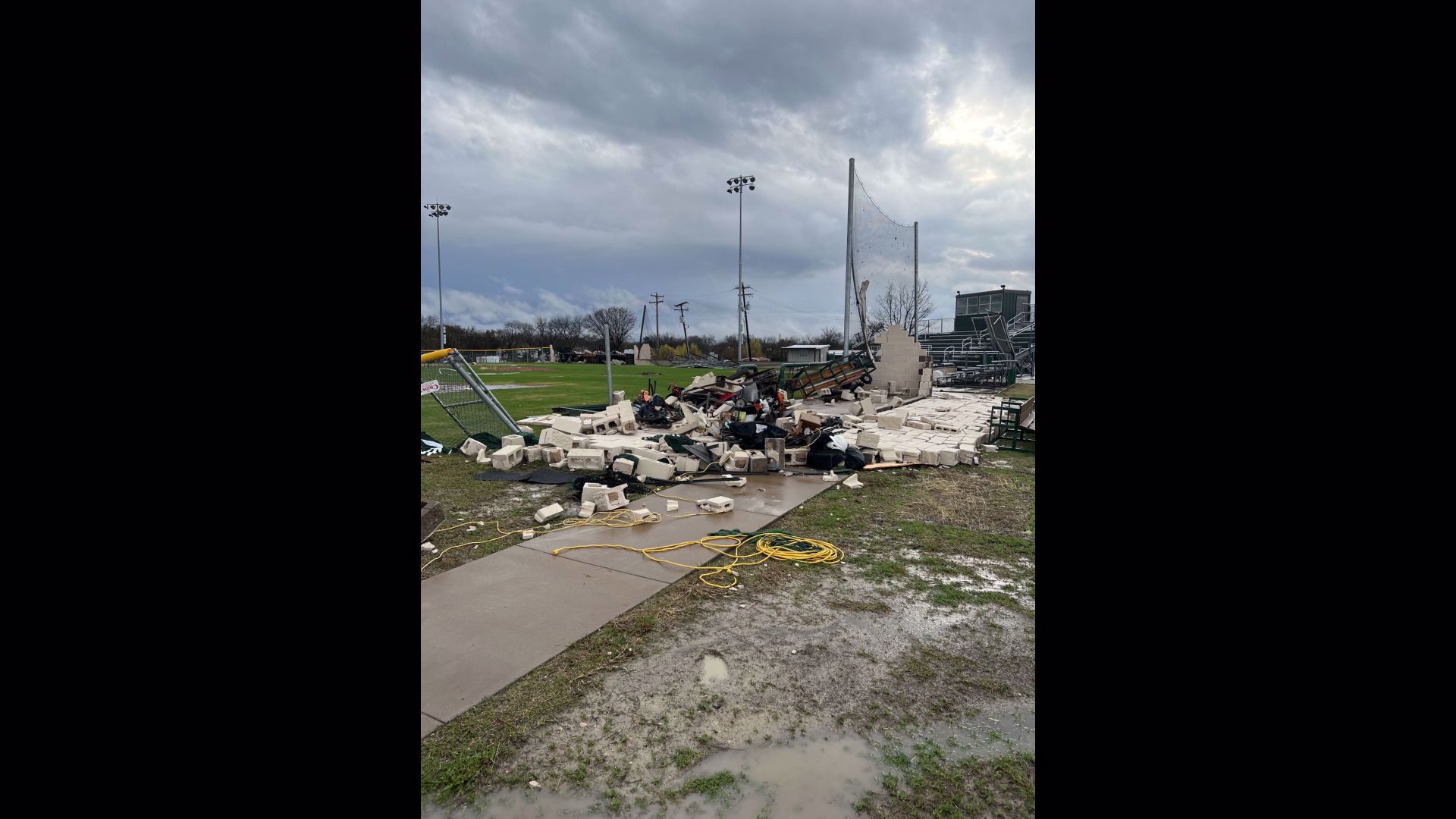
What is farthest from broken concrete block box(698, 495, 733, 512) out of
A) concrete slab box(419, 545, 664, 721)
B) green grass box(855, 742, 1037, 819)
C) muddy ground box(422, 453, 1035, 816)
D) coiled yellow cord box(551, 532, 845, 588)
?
green grass box(855, 742, 1037, 819)

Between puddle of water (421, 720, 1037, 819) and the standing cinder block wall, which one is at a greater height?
the standing cinder block wall

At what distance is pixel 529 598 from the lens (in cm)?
410

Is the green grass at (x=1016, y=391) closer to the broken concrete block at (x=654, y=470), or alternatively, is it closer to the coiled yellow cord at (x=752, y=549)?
the broken concrete block at (x=654, y=470)

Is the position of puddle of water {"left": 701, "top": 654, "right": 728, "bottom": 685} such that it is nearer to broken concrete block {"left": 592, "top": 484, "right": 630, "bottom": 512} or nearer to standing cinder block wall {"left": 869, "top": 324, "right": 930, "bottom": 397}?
broken concrete block {"left": 592, "top": 484, "right": 630, "bottom": 512}

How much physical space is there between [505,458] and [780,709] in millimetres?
6488

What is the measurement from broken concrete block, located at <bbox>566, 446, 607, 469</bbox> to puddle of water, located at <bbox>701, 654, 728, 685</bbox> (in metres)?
5.15

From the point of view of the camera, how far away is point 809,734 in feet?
8.86

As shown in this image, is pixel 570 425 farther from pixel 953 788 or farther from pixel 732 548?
pixel 953 788

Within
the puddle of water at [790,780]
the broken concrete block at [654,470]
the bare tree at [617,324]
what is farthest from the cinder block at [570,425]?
the bare tree at [617,324]

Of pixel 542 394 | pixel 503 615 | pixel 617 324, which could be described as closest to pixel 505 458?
pixel 503 615

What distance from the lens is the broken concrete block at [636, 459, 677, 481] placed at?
309 inches
